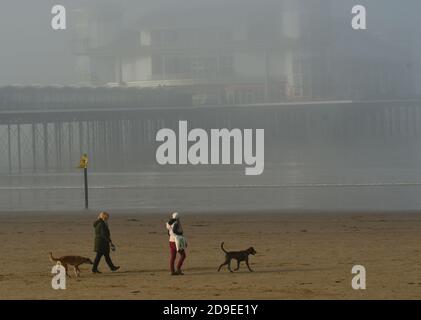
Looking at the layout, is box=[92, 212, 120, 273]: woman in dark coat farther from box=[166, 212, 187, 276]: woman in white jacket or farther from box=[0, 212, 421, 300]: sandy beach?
box=[166, 212, 187, 276]: woman in white jacket

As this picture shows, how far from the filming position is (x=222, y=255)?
50.8 feet

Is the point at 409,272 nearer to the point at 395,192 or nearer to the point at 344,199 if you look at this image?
the point at 344,199

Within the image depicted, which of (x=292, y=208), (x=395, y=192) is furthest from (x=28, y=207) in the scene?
(x=395, y=192)

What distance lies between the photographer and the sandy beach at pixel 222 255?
11.8 m

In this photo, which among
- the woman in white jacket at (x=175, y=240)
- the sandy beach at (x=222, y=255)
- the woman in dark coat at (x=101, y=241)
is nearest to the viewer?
the sandy beach at (x=222, y=255)

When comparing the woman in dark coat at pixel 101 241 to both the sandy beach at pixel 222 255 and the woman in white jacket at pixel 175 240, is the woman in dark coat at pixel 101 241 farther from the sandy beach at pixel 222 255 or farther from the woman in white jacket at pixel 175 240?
the woman in white jacket at pixel 175 240

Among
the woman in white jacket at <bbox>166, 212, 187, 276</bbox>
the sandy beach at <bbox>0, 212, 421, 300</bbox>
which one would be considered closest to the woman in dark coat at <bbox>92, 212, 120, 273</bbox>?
the sandy beach at <bbox>0, 212, 421, 300</bbox>

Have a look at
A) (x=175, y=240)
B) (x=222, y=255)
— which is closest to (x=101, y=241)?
(x=175, y=240)

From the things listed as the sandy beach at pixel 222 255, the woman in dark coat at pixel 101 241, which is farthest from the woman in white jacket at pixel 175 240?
the woman in dark coat at pixel 101 241

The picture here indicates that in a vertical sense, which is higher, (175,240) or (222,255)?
(175,240)

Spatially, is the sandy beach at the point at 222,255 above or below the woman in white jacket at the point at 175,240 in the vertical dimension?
below

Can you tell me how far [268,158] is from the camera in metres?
87.7

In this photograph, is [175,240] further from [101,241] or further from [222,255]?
[222,255]

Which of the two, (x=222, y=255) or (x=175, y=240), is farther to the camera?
(x=222, y=255)
